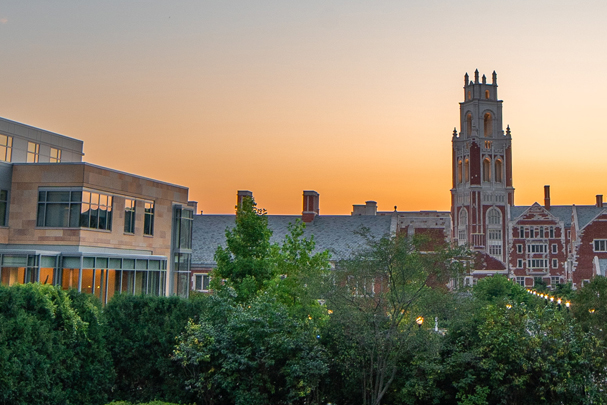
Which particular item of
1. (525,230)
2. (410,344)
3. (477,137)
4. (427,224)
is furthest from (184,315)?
(477,137)

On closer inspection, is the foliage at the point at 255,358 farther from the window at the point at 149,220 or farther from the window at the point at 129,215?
the window at the point at 149,220

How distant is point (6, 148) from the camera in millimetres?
40156

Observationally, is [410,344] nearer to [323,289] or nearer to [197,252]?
[323,289]

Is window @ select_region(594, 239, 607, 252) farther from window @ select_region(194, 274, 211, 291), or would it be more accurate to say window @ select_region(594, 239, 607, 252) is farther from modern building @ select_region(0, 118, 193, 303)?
modern building @ select_region(0, 118, 193, 303)

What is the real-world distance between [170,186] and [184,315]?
17.8 meters

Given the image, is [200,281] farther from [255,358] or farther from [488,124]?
[488,124]

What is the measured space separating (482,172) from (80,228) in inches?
3707

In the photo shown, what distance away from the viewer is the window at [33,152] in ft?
139

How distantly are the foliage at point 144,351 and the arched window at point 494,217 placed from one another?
9406 centimetres

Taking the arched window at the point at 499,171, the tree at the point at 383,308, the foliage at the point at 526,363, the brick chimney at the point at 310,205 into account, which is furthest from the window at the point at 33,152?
the arched window at the point at 499,171

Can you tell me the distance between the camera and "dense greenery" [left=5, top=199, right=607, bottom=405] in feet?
63.7

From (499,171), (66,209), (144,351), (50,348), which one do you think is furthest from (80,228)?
(499,171)

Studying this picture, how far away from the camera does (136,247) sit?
3584cm

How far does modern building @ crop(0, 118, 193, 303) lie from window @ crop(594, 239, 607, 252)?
70475 millimetres
